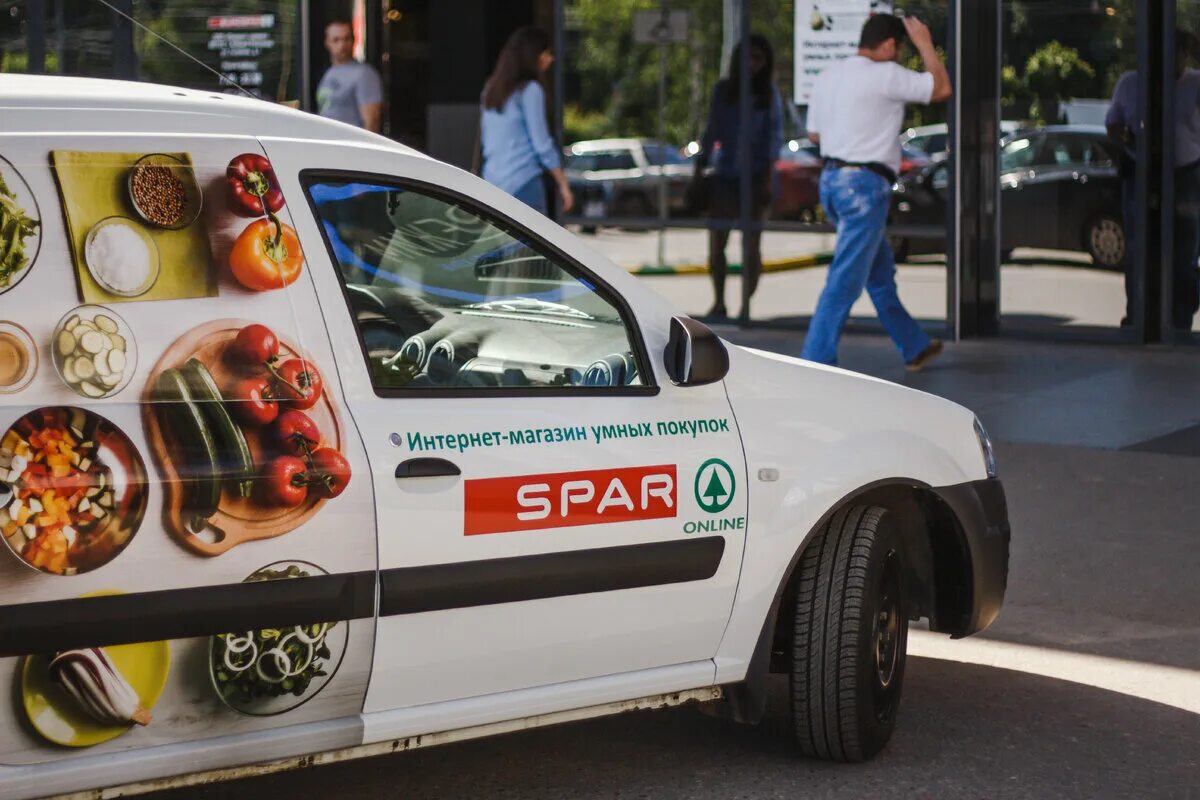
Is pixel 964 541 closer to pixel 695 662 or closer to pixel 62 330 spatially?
pixel 695 662

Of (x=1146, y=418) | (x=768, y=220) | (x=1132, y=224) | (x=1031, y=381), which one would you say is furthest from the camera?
(x=768, y=220)

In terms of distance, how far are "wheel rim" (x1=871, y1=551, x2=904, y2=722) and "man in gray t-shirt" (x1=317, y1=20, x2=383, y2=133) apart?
8.62 meters

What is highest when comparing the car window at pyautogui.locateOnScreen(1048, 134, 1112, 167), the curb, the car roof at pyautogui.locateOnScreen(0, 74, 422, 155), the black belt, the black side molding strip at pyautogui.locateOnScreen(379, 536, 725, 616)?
the car window at pyautogui.locateOnScreen(1048, 134, 1112, 167)

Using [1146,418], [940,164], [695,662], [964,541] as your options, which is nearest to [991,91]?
[940,164]

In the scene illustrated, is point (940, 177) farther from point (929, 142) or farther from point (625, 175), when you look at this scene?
point (625, 175)

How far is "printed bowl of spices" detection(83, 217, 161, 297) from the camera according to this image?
11.4 ft

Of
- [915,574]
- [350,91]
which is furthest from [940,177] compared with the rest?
[915,574]

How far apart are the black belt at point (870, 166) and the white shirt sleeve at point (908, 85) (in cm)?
37

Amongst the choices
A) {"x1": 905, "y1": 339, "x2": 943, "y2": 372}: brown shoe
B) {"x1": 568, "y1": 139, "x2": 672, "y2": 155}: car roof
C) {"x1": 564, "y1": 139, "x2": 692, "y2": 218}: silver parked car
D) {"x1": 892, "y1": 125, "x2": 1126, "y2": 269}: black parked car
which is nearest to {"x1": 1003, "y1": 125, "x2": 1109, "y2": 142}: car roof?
{"x1": 892, "y1": 125, "x2": 1126, "y2": 269}: black parked car

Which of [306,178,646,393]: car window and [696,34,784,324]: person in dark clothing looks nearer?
[306,178,646,393]: car window

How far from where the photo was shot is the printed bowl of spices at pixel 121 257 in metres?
3.48

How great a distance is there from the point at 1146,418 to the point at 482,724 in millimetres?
6227

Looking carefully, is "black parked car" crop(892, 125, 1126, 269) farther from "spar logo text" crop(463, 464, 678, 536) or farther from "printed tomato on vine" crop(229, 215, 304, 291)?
"printed tomato on vine" crop(229, 215, 304, 291)

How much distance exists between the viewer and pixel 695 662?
425 cm
